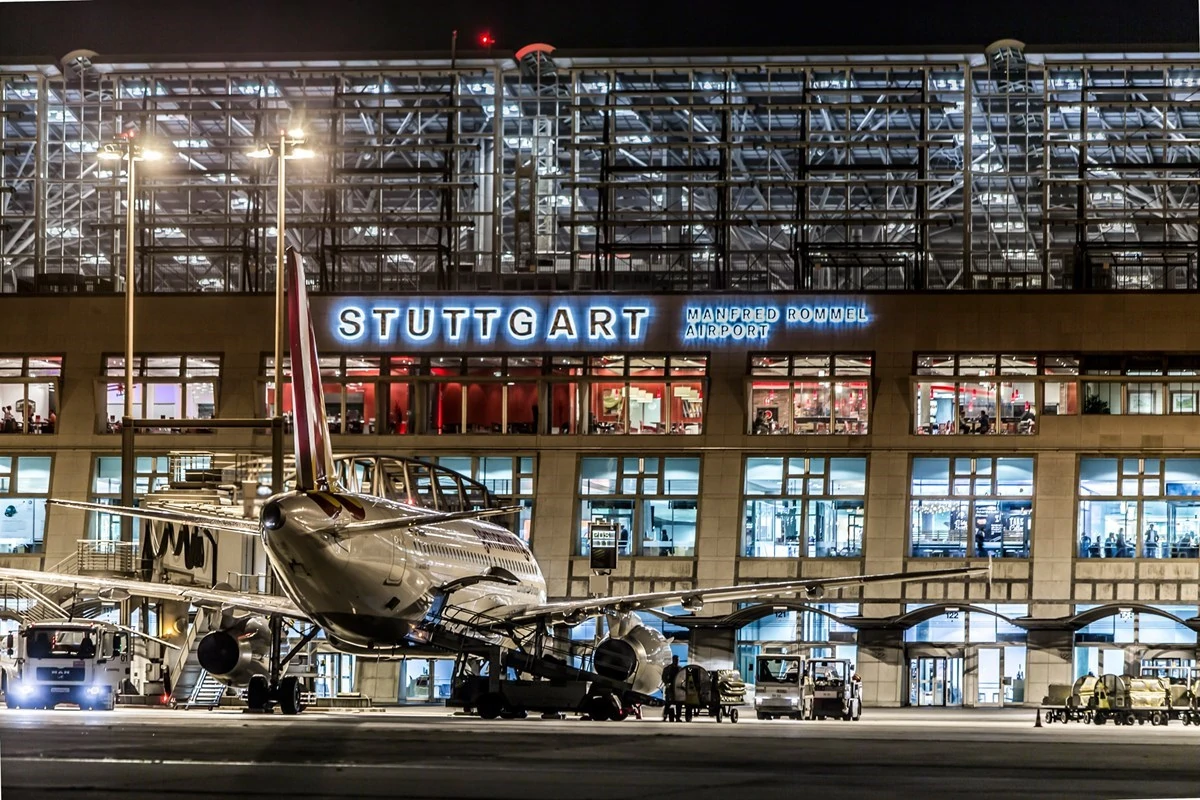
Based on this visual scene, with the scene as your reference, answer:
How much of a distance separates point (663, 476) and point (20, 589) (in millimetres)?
24211

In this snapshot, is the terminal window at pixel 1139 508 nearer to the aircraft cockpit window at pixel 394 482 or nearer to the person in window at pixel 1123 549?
the person in window at pixel 1123 549

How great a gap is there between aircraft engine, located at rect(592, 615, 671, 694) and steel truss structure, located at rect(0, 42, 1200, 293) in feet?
96.0

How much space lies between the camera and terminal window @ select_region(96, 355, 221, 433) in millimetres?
71812

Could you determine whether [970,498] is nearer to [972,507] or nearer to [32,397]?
[972,507]

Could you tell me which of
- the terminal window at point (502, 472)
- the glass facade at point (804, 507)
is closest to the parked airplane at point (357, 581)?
the glass facade at point (804, 507)

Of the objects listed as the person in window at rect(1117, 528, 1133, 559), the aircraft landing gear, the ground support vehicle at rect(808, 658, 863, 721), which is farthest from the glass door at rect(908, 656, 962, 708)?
the aircraft landing gear

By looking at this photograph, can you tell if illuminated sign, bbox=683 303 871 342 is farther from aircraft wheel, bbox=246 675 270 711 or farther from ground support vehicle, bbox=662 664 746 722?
aircraft wheel, bbox=246 675 270 711

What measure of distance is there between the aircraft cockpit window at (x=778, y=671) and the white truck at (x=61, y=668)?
1842 cm

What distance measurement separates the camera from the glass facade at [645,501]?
2702 inches

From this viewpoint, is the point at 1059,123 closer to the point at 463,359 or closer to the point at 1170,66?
the point at 1170,66

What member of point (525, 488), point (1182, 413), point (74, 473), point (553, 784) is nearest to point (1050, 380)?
point (1182, 413)

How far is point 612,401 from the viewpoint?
70.5 metres

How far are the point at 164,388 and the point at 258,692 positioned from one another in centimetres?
3322

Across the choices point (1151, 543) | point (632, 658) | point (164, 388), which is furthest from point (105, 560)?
point (1151, 543)
